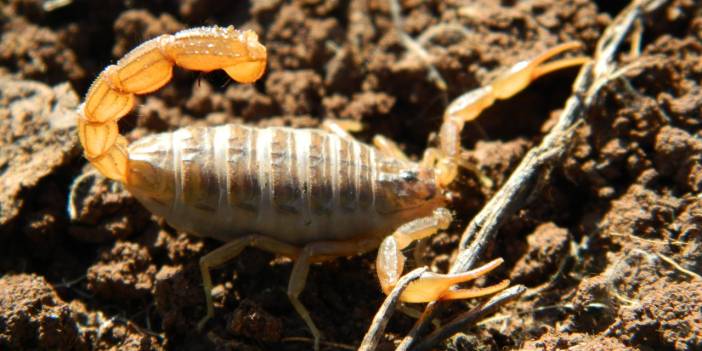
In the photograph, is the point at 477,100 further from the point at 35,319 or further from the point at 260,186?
the point at 35,319

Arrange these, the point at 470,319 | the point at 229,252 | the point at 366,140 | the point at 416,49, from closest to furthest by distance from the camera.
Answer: the point at 470,319 < the point at 229,252 < the point at 366,140 < the point at 416,49

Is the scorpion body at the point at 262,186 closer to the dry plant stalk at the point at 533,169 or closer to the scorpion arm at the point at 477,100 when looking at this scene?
the scorpion arm at the point at 477,100

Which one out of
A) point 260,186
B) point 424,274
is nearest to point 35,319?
point 260,186

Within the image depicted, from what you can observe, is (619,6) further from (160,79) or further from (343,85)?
(160,79)

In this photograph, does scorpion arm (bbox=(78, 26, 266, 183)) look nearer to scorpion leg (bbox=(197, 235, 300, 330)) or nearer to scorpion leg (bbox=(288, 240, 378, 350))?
scorpion leg (bbox=(197, 235, 300, 330))

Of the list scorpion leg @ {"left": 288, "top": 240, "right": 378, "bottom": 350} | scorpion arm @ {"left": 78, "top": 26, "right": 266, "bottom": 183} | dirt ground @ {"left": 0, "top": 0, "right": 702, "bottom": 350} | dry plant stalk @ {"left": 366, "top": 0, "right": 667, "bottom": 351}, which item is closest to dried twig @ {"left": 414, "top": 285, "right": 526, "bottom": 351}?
dry plant stalk @ {"left": 366, "top": 0, "right": 667, "bottom": 351}

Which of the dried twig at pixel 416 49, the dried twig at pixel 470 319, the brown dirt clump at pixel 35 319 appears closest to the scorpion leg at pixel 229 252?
the brown dirt clump at pixel 35 319
